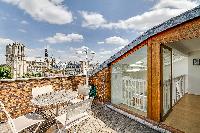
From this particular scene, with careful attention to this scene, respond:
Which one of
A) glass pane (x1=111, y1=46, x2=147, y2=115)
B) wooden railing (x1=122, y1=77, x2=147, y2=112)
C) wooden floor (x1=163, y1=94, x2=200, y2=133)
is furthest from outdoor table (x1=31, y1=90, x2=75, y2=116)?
wooden floor (x1=163, y1=94, x2=200, y2=133)

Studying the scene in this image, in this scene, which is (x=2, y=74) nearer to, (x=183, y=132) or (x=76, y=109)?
(x=76, y=109)

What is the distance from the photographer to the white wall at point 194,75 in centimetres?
1098

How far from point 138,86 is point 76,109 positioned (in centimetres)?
384

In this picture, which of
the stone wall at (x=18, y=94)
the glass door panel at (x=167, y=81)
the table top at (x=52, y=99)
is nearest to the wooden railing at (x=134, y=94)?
the glass door panel at (x=167, y=81)

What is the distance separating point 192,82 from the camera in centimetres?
1123

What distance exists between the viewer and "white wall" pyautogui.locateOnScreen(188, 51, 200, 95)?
11.0 metres

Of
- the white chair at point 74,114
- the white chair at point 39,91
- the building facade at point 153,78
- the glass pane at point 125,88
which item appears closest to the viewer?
the white chair at point 74,114

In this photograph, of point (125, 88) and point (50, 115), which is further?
point (125, 88)

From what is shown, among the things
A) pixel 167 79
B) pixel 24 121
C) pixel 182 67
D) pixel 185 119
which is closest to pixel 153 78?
pixel 167 79

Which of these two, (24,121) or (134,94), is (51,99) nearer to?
(24,121)

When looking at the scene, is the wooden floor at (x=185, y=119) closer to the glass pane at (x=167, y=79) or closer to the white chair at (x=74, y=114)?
the glass pane at (x=167, y=79)

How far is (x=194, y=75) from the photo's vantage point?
11125 mm

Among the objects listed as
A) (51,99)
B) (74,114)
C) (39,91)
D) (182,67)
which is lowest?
(74,114)

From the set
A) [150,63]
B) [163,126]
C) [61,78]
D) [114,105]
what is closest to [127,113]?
[114,105]
